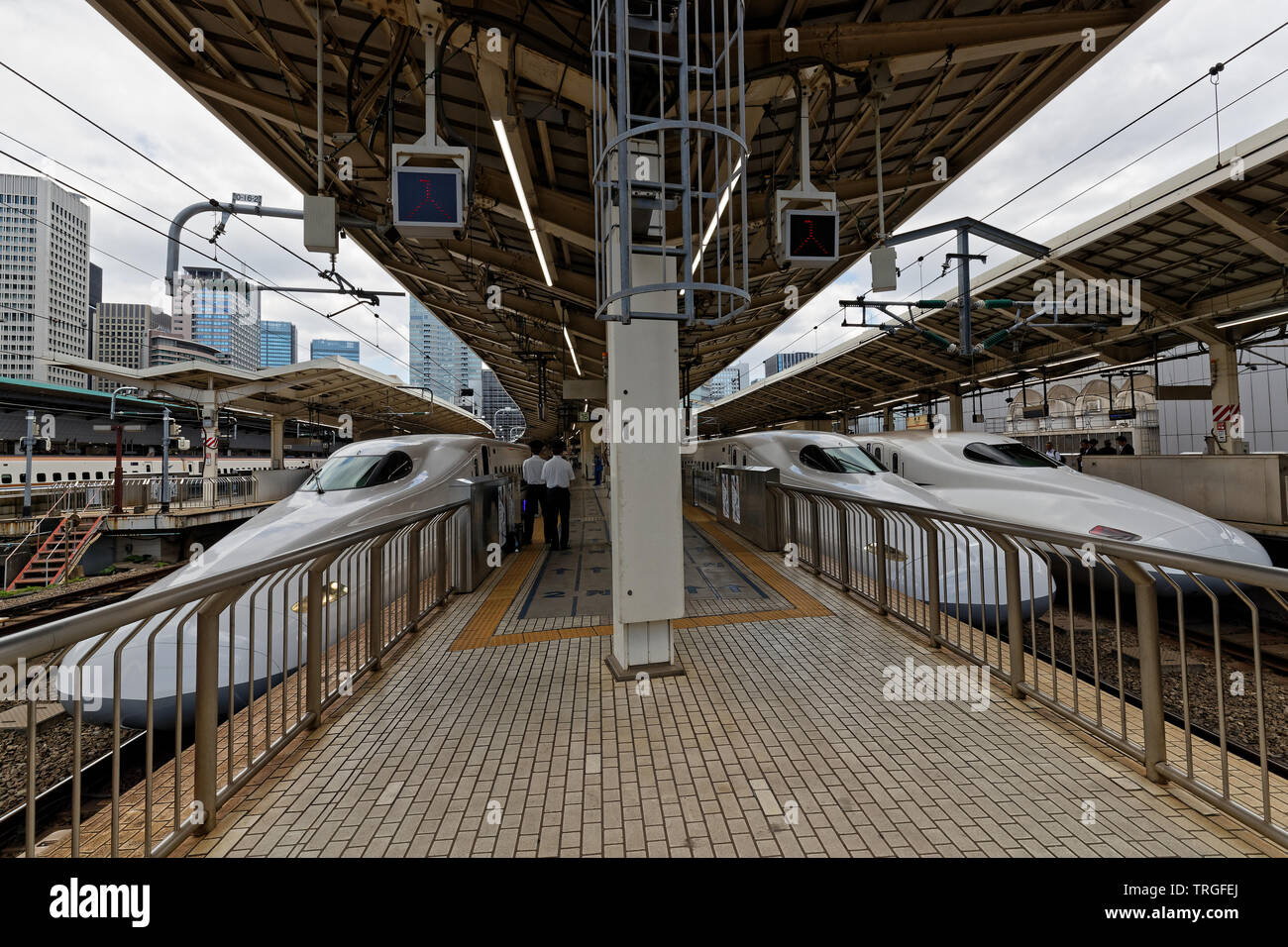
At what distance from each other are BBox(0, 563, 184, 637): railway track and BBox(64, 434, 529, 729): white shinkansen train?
510 cm

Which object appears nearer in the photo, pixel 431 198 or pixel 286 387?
pixel 431 198

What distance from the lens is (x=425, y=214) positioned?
4.66m

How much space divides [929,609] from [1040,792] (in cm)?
201

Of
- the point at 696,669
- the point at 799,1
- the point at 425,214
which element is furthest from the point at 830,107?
the point at 696,669

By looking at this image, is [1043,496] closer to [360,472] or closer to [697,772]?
[697,772]

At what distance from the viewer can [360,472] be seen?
7012 mm

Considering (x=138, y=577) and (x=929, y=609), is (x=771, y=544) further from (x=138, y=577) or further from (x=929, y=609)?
(x=138, y=577)

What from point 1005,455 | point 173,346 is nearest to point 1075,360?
point 1005,455

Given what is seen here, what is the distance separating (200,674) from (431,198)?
146 inches

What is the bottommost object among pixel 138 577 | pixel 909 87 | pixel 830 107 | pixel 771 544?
pixel 138 577

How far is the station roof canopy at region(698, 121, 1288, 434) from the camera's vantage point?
9.54 meters

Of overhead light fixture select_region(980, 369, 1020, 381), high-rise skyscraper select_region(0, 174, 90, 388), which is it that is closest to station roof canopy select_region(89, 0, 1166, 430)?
overhead light fixture select_region(980, 369, 1020, 381)

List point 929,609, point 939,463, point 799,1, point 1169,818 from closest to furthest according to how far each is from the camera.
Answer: point 1169,818, point 929,609, point 799,1, point 939,463
